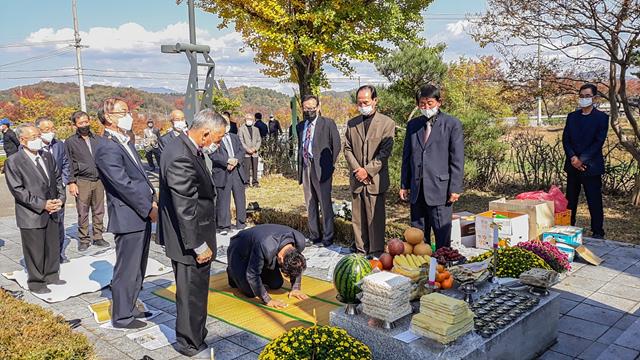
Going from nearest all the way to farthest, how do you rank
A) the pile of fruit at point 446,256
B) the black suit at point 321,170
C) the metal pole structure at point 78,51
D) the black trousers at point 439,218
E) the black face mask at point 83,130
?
the pile of fruit at point 446,256 < the black trousers at point 439,218 < the black suit at point 321,170 < the black face mask at point 83,130 < the metal pole structure at point 78,51

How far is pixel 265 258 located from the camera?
4.61 meters

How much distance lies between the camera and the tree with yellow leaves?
36.8ft

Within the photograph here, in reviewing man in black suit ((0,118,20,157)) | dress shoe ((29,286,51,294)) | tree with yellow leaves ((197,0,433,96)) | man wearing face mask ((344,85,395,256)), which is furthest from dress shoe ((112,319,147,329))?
man in black suit ((0,118,20,157))

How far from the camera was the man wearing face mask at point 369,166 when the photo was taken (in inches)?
245

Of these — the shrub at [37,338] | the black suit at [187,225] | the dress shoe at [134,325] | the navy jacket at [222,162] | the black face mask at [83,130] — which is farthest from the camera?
the navy jacket at [222,162]

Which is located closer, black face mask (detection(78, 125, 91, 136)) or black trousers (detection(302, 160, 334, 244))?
black trousers (detection(302, 160, 334, 244))

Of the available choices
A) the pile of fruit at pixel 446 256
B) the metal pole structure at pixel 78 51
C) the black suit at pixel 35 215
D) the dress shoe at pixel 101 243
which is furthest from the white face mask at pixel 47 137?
the metal pole structure at pixel 78 51

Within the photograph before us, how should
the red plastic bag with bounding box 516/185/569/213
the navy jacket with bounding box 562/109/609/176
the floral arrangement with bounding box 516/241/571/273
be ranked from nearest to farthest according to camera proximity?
the floral arrangement with bounding box 516/241/571/273 < the navy jacket with bounding box 562/109/609/176 < the red plastic bag with bounding box 516/185/569/213

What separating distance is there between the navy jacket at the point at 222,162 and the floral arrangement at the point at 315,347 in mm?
5292

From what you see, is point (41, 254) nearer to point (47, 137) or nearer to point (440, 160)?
point (47, 137)

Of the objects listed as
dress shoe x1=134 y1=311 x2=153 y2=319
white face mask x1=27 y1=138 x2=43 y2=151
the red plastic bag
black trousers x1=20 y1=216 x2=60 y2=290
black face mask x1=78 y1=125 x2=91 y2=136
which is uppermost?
black face mask x1=78 y1=125 x2=91 y2=136

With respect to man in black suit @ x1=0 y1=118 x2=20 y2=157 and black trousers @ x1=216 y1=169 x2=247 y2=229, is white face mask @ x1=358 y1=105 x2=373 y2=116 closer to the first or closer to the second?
black trousers @ x1=216 y1=169 x2=247 y2=229

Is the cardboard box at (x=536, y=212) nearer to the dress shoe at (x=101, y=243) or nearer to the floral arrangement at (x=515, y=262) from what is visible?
the floral arrangement at (x=515, y=262)

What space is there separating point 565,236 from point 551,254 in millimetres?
726
